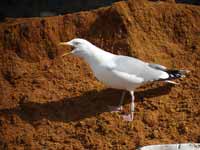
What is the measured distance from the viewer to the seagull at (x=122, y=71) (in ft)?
26.6

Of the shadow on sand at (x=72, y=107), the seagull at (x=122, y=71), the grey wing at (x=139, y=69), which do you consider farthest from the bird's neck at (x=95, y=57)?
the shadow on sand at (x=72, y=107)

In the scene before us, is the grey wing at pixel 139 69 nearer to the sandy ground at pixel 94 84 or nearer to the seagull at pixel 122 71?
the seagull at pixel 122 71

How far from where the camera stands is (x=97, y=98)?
8.51 meters

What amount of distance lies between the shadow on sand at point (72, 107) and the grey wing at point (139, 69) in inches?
13.6

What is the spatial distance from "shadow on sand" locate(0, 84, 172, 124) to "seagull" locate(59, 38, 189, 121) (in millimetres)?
199

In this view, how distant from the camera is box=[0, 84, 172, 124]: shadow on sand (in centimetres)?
821

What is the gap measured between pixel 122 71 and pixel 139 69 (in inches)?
9.1

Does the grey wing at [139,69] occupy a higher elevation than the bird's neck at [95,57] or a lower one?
lower

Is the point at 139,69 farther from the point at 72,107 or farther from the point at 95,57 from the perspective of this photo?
the point at 72,107

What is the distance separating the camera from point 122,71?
8.14 m

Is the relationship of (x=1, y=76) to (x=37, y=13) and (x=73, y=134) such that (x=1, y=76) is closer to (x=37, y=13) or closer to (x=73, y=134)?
(x=73, y=134)

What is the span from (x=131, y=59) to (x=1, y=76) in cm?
170

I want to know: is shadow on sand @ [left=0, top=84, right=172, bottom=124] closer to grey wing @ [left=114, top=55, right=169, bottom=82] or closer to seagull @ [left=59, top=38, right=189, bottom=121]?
seagull @ [left=59, top=38, right=189, bottom=121]

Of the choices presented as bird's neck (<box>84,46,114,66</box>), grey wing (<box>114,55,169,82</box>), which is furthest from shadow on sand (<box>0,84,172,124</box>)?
bird's neck (<box>84,46,114,66</box>)
